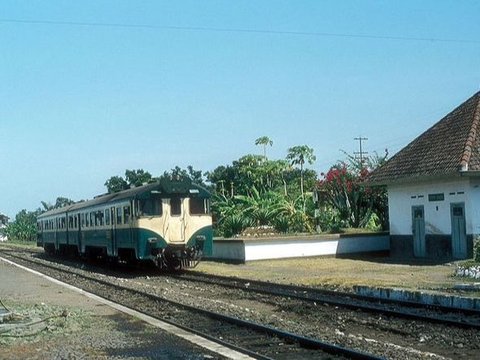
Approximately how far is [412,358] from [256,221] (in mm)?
29002

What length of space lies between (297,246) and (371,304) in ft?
50.0

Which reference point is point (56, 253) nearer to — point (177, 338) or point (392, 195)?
point (392, 195)

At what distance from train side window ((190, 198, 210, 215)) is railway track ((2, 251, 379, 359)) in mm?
6695

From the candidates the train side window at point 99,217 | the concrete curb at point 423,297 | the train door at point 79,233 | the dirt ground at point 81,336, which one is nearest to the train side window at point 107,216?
the train side window at point 99,217

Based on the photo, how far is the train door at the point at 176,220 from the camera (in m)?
24.1

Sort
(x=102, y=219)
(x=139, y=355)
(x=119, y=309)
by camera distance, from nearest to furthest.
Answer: (x=139, y=355) < (x=119, y=309) < (x=102, y=219)

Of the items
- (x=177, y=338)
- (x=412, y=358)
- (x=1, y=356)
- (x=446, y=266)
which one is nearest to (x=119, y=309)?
(x=177, y=338)

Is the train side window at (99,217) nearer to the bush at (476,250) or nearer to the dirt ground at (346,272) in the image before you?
the dirt ground at (346,272)

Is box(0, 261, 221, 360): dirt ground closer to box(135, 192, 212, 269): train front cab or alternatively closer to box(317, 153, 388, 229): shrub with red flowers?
box(135, 192, 212, 269): train front cab

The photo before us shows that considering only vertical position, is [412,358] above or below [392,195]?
below

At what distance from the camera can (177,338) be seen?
1100 cm

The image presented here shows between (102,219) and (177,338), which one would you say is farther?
(102,219)

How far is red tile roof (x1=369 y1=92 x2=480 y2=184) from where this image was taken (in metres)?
25.6

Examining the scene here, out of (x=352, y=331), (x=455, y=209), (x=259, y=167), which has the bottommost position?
(x=352, y=331)
